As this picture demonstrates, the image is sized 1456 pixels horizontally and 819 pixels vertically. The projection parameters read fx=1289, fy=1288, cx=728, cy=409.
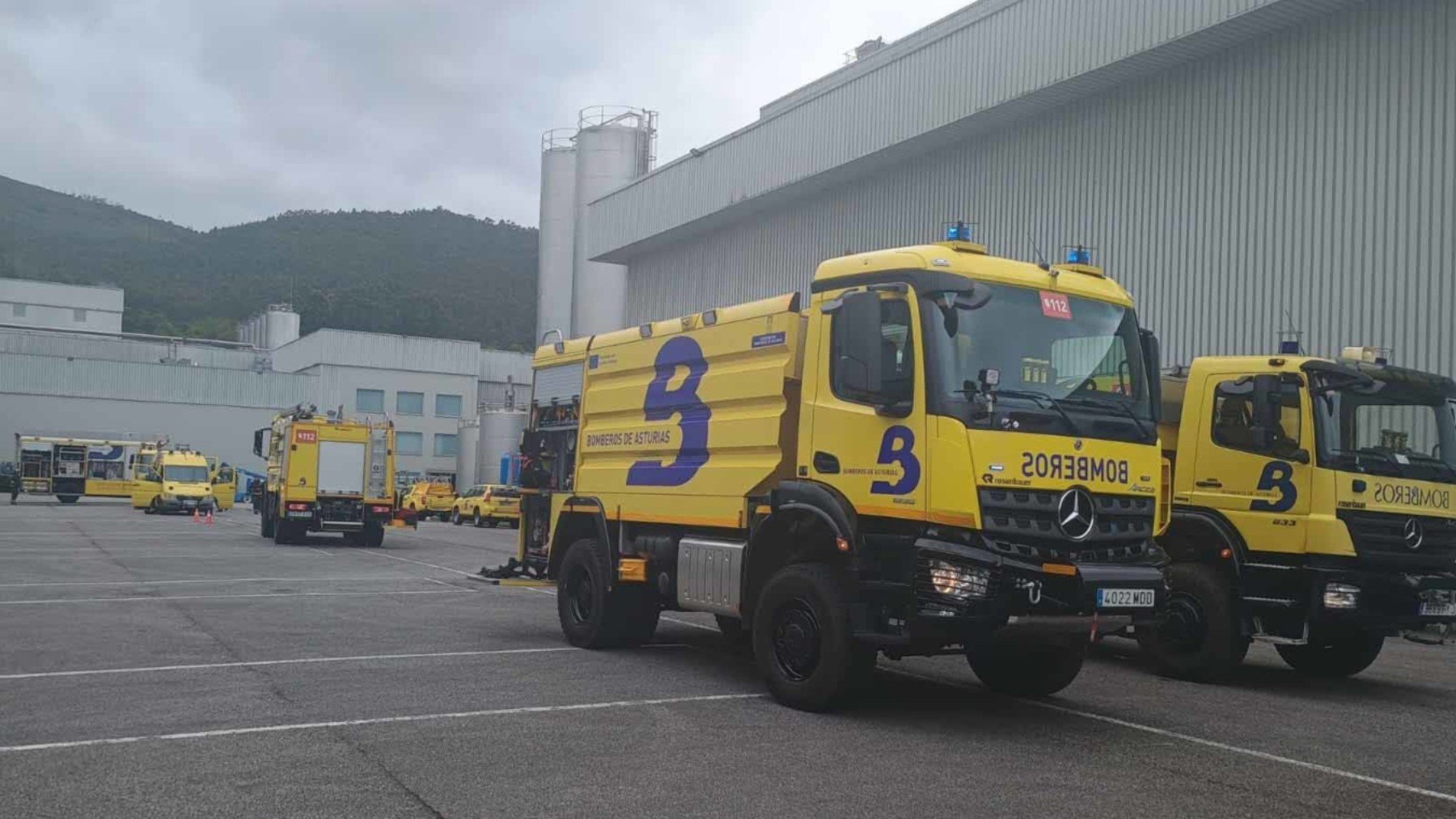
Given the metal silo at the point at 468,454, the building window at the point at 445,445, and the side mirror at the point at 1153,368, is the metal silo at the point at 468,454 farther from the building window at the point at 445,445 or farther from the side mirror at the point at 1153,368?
the side mirror at the point at 1153,368

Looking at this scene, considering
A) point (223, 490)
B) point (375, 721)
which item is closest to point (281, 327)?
point (223, 490)

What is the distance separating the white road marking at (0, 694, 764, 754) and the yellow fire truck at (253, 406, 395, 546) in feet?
71.5

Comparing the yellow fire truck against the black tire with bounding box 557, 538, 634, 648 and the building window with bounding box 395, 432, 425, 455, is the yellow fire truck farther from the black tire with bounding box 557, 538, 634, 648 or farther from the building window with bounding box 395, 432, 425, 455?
the building window with bounding box 395, 432, 425, 455

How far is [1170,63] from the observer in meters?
20.0

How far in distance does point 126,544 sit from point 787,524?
73.6ft

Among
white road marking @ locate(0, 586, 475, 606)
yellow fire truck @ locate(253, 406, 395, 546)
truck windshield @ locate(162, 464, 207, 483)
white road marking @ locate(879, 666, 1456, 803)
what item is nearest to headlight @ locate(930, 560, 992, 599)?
white road marking @ locate(879, 666, 1456, 803)

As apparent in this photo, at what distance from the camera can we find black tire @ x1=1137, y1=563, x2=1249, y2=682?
35.3ft

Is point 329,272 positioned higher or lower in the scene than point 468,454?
higher

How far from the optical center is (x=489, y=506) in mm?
44625

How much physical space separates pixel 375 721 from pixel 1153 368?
5702 mm

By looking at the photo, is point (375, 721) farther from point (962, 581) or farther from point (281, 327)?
point (281, 327)

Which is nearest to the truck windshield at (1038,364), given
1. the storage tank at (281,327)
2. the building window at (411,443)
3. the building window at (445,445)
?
the building window at (411,443)

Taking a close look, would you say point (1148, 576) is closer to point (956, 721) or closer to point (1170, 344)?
point (956, 721)

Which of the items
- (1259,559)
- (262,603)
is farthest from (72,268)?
(1259,559)
